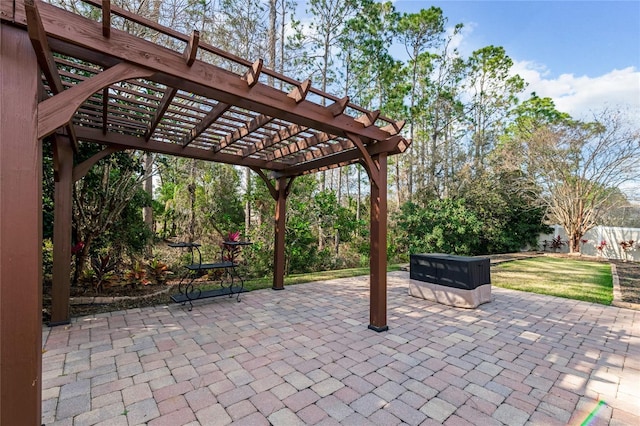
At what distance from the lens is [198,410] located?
6.70 ft

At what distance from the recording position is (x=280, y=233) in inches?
229

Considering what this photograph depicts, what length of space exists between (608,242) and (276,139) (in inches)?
651

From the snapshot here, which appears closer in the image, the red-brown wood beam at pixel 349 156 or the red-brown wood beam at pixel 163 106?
the red-brown wood beam at pixel 163 106

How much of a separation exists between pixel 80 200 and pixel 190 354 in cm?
387

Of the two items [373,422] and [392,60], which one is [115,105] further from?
[392,60]

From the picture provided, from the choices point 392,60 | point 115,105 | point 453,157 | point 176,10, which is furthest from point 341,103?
point 453,157

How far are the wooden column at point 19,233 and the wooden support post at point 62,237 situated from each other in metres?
2.50

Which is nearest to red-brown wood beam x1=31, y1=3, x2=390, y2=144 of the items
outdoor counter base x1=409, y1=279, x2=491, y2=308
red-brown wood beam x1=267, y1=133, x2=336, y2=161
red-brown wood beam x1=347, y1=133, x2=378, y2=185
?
red-brown wood beam x1=347, y1=133, x2=378, y2=185

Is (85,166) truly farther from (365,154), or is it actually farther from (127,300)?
(365,154)

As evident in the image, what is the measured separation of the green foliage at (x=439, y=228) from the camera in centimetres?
934

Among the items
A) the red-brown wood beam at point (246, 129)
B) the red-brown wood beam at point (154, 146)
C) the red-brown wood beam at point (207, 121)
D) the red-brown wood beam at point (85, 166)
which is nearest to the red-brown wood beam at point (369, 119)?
the red-brown wood beam at point (246, 129)

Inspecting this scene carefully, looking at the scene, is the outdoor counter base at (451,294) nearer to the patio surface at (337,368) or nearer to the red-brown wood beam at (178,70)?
the patio surface at (337,368)

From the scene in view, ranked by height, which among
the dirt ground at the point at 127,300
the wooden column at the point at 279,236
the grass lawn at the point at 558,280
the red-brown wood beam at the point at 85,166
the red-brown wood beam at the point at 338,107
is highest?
the red-brown wood beam at the point at 338,107

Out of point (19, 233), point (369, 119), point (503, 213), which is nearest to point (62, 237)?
point (19, 233)
